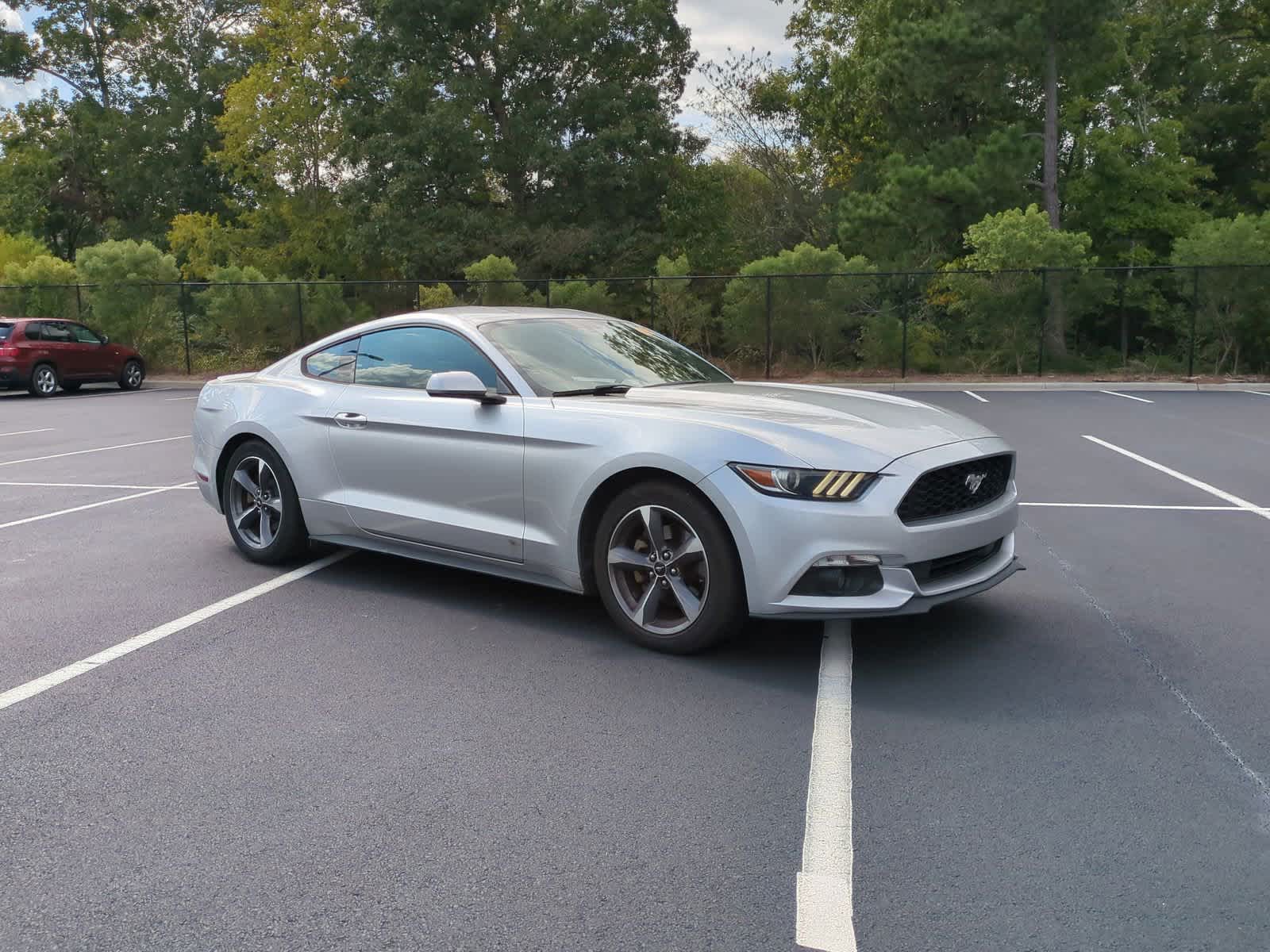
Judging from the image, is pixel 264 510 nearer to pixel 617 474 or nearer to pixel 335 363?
pixel 335 363

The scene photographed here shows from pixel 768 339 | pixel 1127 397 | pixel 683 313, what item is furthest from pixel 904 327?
pixel 1127 397

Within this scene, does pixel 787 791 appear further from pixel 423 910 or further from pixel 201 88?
pixel 201 88

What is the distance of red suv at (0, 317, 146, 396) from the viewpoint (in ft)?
72.0

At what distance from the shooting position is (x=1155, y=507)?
844 cm

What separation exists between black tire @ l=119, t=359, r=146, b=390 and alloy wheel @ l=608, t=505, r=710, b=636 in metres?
22.5

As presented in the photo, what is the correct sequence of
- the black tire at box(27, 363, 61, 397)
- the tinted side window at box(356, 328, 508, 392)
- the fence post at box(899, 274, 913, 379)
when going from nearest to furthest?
the tinted side window at box(356, 328, 508, 392)
the black tire at box(27, 363, 61, 397)
the fence post at box(899, 274, 913, 379)

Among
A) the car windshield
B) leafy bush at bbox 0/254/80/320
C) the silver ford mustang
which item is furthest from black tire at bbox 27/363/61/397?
the car windshield

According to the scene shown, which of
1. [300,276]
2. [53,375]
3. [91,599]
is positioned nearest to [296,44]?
[300,276]

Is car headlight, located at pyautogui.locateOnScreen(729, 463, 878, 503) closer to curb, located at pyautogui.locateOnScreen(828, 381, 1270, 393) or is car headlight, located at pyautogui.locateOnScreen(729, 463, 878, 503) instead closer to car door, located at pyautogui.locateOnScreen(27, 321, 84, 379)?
curb, located at pyautogui.locateOnScreen(828, 381, 1270, 393)

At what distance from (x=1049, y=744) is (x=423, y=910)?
2.26m

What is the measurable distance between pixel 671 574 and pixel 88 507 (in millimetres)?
6015

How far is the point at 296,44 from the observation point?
130 feet

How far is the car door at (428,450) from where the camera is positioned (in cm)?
531

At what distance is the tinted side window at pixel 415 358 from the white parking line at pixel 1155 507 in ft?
16.4
